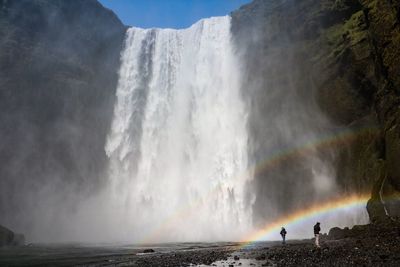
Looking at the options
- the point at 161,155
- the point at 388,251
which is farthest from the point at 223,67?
the point at 388,251

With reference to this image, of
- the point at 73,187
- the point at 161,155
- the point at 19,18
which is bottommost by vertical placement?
the point at 73,187

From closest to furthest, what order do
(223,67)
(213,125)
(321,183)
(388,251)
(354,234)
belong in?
(388,251) < (354,234) < (321,183) < (213,125) < (223,67)

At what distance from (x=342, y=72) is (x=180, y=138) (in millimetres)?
24225

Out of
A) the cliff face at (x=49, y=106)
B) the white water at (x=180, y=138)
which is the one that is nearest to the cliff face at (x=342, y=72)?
the white water at (x=180, y=138)

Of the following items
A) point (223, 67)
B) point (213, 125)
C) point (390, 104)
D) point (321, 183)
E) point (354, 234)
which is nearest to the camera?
point (354, 234)

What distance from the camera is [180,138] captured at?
5778cm

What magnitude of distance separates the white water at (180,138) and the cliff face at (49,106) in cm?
340

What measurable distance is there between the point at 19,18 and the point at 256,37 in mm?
37651

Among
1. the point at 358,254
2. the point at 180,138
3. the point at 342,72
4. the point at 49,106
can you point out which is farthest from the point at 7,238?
the point at 342,72

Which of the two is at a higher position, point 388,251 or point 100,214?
point 100,214

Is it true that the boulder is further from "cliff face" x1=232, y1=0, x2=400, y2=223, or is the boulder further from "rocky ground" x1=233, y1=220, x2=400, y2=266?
"rocky ground" x1=233, y1=220, x2=400, y2=266

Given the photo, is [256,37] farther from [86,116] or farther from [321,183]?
[86,116]

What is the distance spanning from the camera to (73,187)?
60906 mm

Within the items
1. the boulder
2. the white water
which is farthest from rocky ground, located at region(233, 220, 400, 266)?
the boulder
